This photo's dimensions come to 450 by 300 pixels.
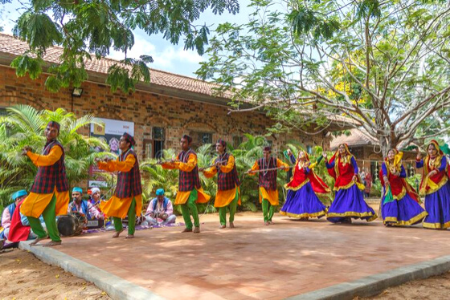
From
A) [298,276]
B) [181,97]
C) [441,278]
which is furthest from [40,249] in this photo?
[181,97]

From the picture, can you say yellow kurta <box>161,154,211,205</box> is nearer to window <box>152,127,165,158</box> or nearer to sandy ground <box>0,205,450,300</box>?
sandy ground <box>0,205,450,300</box>

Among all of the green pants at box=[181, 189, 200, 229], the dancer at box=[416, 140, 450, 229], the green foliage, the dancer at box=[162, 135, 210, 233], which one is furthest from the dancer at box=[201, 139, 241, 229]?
the dancer at box=[416, 140, 450, 229]

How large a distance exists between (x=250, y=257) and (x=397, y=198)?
516 centimetres

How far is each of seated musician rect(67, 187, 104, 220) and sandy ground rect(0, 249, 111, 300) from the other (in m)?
2.43

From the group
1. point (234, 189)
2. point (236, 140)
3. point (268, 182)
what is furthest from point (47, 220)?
point (236, 140)

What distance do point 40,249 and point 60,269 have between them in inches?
38.4

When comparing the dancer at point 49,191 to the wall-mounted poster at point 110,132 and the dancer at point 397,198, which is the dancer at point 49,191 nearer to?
the wall-mounted poster at point 110,132

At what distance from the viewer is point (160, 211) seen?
8.82 meters

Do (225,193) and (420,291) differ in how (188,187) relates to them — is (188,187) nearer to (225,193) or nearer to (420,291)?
(225,193)

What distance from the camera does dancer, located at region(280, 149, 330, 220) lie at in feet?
31.7

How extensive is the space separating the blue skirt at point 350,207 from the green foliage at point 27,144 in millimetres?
5908

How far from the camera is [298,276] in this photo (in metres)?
3.76

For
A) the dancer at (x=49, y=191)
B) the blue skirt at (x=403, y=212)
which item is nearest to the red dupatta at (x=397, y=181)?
the blue skirt at (x=403, y=212)

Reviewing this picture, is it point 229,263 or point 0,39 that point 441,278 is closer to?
point 229,263
